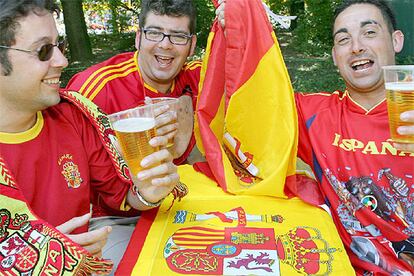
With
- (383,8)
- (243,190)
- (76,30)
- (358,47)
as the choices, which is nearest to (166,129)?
(243,190)

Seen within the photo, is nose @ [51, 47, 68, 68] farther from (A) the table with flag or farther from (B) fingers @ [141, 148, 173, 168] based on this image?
(A) the table with flag

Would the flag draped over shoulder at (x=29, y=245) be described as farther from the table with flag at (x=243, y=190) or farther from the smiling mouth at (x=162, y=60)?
the smiling mouth at (x=162, y=60)

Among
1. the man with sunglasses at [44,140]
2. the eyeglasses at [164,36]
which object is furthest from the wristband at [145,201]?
the eyeglasses at [164,36]

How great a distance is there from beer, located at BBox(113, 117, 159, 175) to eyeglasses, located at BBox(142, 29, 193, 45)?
139 centimetres

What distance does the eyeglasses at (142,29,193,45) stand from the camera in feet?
10.6

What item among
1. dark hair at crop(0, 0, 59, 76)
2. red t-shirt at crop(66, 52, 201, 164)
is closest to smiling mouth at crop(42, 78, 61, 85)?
dark hair at crop(0, 0, 59, 76)

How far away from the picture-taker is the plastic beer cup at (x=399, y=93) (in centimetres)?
191

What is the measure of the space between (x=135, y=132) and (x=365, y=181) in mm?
1246

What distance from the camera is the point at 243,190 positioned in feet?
8.41

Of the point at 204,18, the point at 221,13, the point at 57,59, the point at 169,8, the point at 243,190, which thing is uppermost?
the point at 204,18

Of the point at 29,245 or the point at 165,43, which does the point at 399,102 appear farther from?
the point at 165,43

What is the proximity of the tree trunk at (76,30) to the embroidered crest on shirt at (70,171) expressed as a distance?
8.55 m

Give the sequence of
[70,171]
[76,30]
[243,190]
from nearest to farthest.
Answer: [70,171] → [243,190] → [76,30]

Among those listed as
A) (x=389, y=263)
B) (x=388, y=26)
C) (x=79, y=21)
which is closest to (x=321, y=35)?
(x=79, y=21)
